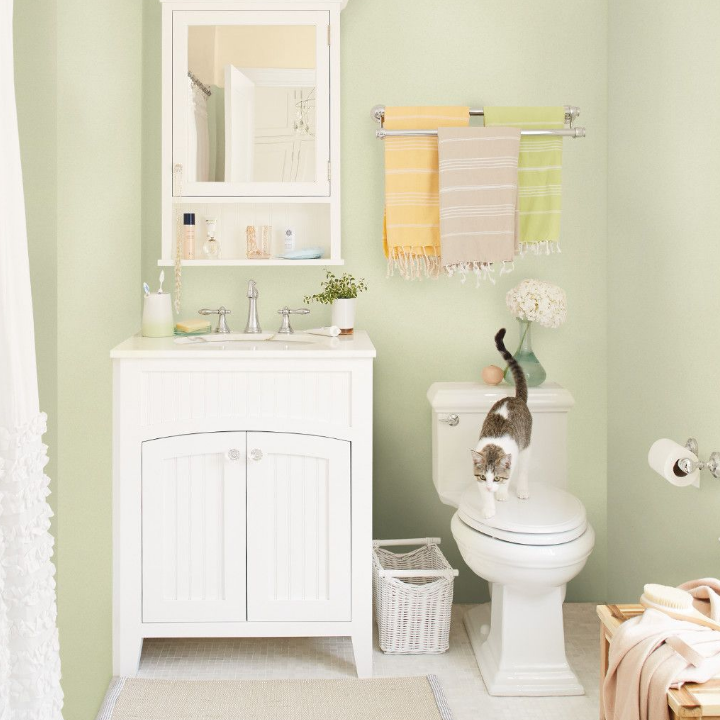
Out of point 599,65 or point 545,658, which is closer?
point 545,658

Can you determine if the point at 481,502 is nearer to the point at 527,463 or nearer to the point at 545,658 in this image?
the point at 527,463

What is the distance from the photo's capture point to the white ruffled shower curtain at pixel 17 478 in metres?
1.03

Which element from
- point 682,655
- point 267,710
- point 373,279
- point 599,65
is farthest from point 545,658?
point 599,65

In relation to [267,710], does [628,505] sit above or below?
above

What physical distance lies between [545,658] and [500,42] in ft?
6.47

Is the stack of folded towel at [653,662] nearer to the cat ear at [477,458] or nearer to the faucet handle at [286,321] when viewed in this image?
the cat ear at [477,458]

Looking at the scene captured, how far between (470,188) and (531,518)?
1.04 meters

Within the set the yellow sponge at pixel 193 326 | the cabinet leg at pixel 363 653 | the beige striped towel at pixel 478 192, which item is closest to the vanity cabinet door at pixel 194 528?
the cabinet leg at pixel 363 653

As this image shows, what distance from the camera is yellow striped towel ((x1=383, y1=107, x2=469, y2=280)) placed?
2.71 metres

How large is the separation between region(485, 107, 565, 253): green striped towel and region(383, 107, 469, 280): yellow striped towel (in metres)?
0.17

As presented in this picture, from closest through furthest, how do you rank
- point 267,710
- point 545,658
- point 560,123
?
point 267,710 → point 545,658 → point 560,123

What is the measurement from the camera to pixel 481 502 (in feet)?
7.85

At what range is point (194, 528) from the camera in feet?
7.88

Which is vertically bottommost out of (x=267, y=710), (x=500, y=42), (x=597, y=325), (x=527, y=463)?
(x=267, y=710)
